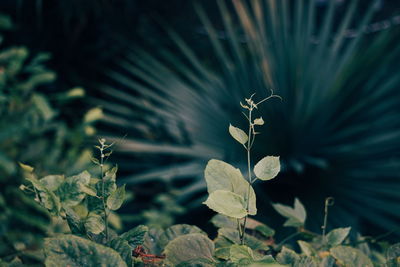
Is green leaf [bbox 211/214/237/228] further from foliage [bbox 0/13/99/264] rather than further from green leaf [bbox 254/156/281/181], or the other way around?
foliage [bbox 0/13/99/264]

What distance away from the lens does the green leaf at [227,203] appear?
310 mm

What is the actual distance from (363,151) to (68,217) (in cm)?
121

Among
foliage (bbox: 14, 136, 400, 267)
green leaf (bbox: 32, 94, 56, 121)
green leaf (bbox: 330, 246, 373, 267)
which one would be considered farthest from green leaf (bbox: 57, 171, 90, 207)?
green leaf (bbox: 32, 94, 56, 121)

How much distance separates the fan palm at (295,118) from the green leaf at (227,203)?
0.89 m

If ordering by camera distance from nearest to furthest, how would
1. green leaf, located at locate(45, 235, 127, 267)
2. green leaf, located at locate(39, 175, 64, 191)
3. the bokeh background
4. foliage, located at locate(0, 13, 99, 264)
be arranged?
green leaf, located at locate(45, 235, 127, 267) < green leaf, located at locate(39, 175, 64, 191) < foliage, located at locate(0, 13, 99, 264) < the bokeh background

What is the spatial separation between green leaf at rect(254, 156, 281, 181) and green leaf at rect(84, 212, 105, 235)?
5.3 inches

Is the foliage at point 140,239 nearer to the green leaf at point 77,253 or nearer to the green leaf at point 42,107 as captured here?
the green leaf at point 77,253

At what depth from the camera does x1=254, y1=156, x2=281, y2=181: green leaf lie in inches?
12.9

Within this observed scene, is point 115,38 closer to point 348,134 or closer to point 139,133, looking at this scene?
point 139,133

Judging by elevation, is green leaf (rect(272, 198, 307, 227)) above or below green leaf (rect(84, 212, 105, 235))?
above

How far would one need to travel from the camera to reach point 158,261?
36cm

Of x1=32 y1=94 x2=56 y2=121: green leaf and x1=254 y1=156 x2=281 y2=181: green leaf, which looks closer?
x1=254 y1=156 x2=281 y2=181: green leaf

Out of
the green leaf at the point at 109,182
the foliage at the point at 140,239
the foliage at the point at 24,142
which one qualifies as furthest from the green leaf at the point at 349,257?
the foliage at the point at 24,142

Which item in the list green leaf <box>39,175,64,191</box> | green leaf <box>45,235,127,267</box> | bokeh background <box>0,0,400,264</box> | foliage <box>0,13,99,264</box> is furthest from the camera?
bokeh background <box>0,0,400,264</box>
